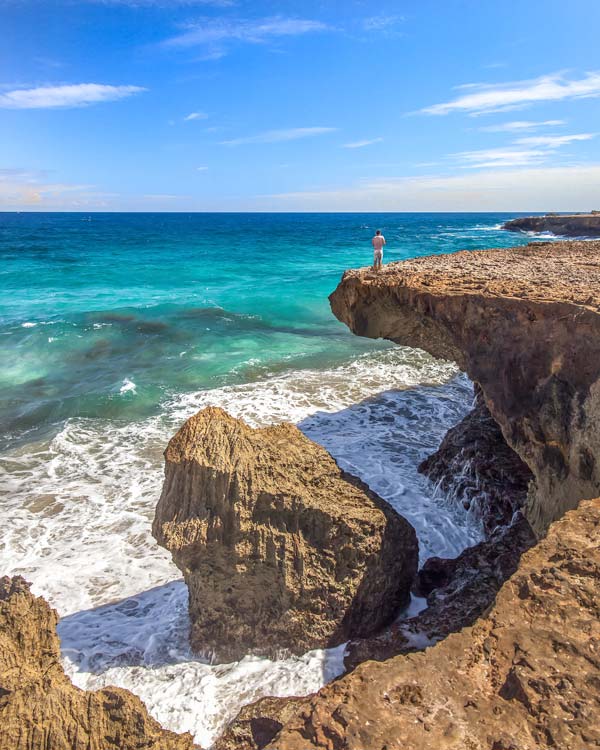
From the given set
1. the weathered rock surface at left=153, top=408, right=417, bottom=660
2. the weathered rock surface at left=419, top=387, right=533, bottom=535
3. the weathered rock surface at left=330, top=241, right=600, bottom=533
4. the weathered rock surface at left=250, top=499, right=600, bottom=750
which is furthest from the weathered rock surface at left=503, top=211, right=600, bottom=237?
the weathered rock surface at left=250, top=499, right=600, bottom=750

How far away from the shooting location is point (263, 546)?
537 cm

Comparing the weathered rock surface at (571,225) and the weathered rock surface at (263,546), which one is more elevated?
the weathered rock surface at (571,225)

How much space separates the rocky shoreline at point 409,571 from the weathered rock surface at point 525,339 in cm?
2

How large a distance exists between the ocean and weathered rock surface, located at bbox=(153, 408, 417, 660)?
32 centimetres

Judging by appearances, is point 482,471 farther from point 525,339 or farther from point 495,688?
point 495,688

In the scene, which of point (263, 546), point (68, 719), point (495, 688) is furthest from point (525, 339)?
point (68, 719)

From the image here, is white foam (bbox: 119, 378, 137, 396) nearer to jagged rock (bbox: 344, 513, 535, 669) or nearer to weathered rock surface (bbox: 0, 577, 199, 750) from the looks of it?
jagged rock (bbox: 344, 513, 535, 669)

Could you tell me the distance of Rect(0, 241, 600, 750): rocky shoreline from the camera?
3027 mm

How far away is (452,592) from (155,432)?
786cm

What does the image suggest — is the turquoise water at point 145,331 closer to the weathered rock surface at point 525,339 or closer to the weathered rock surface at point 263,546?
the weathered rock surface at point 525,339

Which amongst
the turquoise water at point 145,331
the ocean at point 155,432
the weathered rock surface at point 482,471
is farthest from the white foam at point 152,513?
the turquoise water at point 145,331

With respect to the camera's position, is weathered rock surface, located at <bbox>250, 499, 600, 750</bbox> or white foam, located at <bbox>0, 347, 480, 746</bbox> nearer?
weathered rock surface, located at <bbox>250, 499, 600, 750</bbox>

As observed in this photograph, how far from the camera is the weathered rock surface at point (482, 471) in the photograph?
751cm

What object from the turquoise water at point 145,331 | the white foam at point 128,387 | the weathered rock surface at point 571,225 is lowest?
the white foam at point 128,387
